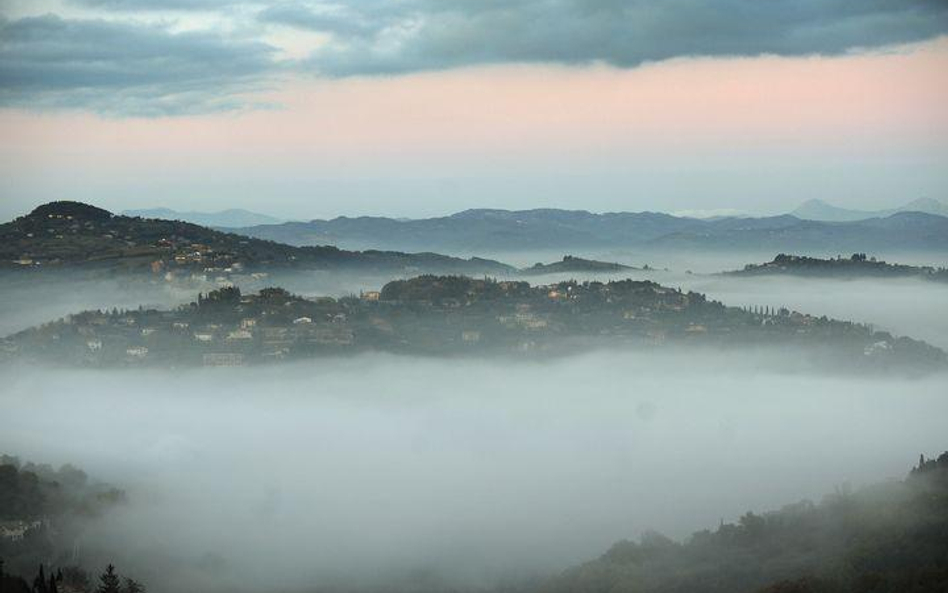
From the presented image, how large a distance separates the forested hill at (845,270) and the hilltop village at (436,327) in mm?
31959

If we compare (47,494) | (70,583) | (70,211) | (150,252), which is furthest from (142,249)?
(70,583)

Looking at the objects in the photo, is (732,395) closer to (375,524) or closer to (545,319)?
(545,319)

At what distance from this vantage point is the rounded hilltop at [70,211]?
138750 millimetres

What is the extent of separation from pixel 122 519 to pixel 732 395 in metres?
83.0

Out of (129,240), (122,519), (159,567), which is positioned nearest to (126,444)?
(122,519)

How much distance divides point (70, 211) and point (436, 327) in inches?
2210

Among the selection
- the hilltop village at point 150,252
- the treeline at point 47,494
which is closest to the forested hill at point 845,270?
the hilltop village at point 150,252

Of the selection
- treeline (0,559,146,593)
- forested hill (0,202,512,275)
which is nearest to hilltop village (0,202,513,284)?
forested hill (0,202,512,275)

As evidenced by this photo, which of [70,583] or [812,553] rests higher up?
[70,583]

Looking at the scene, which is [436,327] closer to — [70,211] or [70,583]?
[70,211]

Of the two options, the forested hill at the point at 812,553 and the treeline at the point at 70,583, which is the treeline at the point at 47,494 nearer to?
the treeline at the point at 70,583

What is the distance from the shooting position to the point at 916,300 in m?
151

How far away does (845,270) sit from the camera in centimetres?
16375

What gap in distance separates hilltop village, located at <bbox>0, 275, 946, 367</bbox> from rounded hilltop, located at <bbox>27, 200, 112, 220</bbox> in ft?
121
